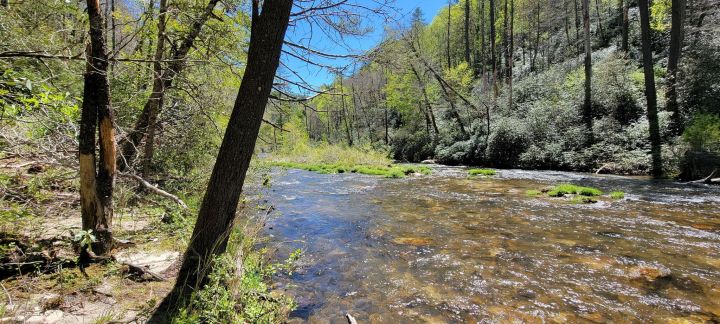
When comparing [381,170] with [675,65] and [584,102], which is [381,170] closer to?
[584,102]

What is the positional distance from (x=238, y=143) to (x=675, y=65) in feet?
62.0

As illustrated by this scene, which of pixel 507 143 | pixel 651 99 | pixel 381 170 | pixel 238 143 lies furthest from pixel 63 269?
pixel 507 143

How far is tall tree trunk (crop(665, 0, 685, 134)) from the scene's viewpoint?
13.9m

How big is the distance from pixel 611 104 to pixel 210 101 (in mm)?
18773

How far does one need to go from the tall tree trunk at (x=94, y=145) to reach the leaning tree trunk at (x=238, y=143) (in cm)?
130

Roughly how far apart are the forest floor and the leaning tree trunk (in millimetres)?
475

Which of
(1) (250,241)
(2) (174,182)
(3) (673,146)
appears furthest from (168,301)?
(3) (673,146)

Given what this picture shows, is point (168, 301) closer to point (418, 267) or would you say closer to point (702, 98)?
point (418, 267)

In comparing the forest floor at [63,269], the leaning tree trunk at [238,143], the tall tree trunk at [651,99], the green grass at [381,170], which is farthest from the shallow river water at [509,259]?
the green grass at [381,170]

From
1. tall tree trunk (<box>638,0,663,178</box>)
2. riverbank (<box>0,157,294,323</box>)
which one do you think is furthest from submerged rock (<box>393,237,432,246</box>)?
tall tree trunk (<box>638,0,663,178</box>)

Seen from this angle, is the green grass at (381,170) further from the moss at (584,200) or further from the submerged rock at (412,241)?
the submerged rock at (412,241)

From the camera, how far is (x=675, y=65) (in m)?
14.5

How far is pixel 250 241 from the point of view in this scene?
14.6ft

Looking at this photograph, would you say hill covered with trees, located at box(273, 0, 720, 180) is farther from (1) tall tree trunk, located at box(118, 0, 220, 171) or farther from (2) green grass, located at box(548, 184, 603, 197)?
(2) green grass, located at box(548, 184, 603, 197)
